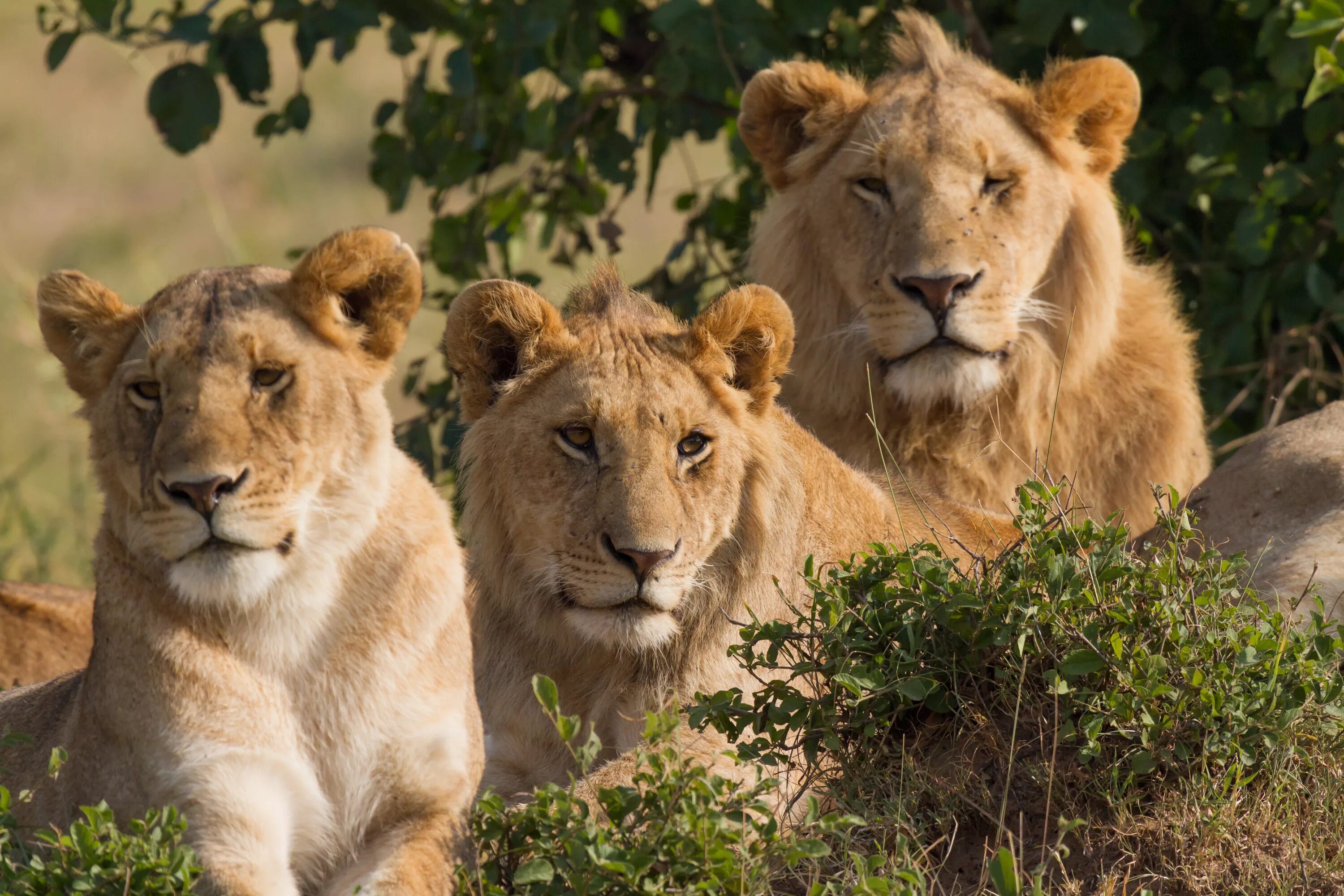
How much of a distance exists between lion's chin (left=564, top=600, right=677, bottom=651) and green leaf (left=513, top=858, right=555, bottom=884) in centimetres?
83

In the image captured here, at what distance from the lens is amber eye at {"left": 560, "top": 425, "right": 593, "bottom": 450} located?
3.66m

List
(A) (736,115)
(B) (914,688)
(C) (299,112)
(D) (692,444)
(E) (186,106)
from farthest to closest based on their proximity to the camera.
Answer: (A) (736,115) → (C) (299,112) → (E) (186,106) → (D) (692,444) → (B) (914,688)

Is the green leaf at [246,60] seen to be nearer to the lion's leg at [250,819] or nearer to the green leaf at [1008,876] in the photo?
the lion's leg at [250,819]

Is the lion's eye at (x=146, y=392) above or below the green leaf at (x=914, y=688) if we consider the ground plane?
above

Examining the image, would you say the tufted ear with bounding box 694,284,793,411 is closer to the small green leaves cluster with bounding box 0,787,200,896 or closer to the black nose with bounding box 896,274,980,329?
the black nose with bounding box 896,274,980,329

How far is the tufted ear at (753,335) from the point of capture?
3.83 meters

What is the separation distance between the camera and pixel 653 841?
2.78 meters

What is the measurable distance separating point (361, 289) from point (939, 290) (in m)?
1.96

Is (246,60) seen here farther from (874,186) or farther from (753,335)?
(753,335)

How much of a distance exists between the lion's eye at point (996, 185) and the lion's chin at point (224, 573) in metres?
2.76

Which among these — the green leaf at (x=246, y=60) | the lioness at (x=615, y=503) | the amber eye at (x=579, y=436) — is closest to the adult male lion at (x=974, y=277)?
the lioness at (x=615, y=503)

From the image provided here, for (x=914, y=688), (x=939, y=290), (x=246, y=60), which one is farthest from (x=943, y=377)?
(x=246, y=60)

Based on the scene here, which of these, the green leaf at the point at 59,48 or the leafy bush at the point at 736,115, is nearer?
the leafy bush at the point at 736,115

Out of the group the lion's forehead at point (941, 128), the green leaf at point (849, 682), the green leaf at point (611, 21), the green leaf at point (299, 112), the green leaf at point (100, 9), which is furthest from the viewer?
the green leaf at point (611, 21)
